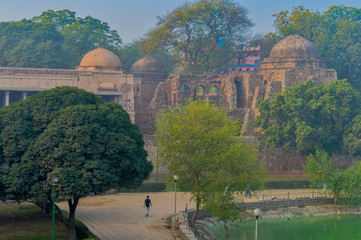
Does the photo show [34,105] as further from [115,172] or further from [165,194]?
[165,194]

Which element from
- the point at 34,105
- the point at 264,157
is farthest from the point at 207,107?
the point at 264,157

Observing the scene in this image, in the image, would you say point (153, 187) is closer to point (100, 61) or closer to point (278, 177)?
point (278, 177)

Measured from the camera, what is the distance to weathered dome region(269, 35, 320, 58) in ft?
170

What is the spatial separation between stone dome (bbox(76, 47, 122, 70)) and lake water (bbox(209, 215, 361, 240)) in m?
20.3

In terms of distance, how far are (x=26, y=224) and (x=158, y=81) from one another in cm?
3322

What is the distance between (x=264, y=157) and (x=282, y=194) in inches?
293

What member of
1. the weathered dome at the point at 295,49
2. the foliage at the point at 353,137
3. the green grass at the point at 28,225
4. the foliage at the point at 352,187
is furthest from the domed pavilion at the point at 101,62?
the foliage at the point at 352,187

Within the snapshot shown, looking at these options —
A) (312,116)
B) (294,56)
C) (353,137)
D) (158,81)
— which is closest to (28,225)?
(312,116)

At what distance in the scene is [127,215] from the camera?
2803cm

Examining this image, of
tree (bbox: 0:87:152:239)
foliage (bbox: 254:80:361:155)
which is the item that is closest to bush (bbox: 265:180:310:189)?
foliage (bbox: 254:80:361:155)

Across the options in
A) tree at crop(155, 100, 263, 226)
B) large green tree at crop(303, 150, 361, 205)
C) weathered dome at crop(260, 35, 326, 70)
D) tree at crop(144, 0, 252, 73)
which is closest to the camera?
tree at crop(155, 100, 263, 226)

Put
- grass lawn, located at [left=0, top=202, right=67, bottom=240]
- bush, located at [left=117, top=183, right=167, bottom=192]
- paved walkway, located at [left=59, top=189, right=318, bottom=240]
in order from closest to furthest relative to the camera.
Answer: grass lawn, located at [left=0, top=202, right=67, bottom=240] → paved walkway, located at [left=59, top=189, right=318, bottom=240] → bush, located at [left=117, top=183, right=167, bottom=192]

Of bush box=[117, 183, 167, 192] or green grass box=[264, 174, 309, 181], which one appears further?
green grass box=[264, 174, 309, 181]

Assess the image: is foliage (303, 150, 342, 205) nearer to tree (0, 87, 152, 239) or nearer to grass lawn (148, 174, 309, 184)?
grass lawn (148, 174, 309, 184)
